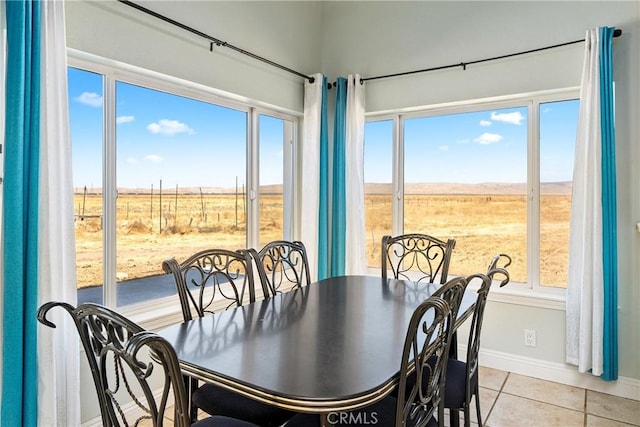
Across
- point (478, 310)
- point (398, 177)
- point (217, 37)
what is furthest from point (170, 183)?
point (478, 310)

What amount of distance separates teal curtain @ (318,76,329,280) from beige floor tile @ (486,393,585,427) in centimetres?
172

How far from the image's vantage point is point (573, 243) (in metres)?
2.76

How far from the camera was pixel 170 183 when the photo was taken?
9.18ft

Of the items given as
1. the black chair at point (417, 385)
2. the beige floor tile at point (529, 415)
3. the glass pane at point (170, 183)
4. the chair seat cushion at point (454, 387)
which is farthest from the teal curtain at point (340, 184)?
the black chair at point (417, 385)

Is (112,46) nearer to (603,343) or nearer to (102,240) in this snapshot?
(102,240)

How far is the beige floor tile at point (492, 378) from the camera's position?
2.85 metres

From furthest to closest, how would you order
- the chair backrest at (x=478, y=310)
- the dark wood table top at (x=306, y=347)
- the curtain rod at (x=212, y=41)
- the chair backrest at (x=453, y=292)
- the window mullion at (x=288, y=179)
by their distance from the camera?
the window mullion at (x=288, y=179)
the curtain rod at (x=212, y=41)
the chair backrest at (x=478, y=310)
the chair backrest at (x=453, y=292)
the dark wood table top at (x=306, y=347)

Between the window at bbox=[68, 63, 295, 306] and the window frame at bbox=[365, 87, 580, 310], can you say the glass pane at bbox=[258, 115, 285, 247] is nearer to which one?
the window at bbox=[68, 63, 295, 306]

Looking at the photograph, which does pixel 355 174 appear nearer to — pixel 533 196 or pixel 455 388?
pixel 533 196

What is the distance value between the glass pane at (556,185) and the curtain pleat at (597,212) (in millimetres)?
331

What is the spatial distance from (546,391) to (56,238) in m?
3.04

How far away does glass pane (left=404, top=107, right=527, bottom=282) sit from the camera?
322cm

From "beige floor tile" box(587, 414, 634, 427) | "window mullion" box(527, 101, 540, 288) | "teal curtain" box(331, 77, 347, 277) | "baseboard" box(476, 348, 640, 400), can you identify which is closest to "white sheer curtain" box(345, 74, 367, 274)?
"teal curtain" box(331, 77, 347, 277)

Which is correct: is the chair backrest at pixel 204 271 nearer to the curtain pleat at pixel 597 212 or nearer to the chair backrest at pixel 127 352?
the chair backrest at pixel 127 352
